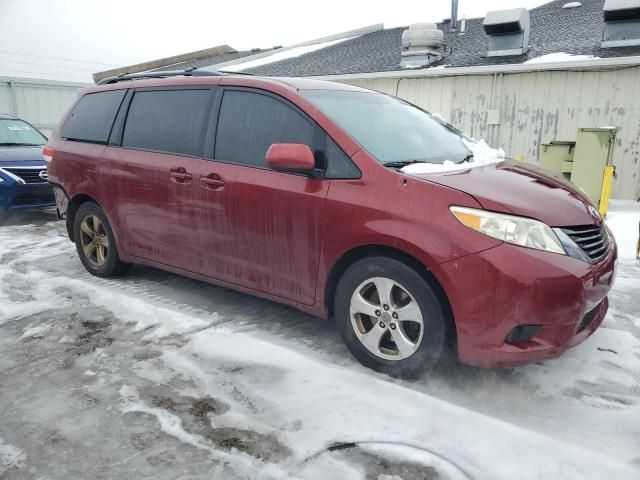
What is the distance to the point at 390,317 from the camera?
2809mm

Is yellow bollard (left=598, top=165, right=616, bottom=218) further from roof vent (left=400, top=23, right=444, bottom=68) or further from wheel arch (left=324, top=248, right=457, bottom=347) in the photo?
wheel arch (left=324, top=248, right=457, bottom=347)

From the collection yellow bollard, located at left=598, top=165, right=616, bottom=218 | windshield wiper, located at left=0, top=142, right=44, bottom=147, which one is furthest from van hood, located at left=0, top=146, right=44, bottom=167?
yellow bollard, located at left=598, top=165, right=616, bottom=218

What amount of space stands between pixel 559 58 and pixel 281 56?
1008cm

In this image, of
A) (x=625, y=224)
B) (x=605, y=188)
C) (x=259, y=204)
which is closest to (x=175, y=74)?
(x=259, y=204)

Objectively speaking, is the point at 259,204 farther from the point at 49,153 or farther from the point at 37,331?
the point at 49,153

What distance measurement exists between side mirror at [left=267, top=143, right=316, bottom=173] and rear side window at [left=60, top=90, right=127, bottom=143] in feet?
6.91

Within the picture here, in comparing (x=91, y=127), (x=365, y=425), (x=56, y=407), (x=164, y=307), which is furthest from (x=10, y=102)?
(x=365, y=425)

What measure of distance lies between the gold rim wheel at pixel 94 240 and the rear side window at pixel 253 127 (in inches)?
66.6

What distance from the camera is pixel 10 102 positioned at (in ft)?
46.7

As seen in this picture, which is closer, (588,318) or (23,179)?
(588,318)

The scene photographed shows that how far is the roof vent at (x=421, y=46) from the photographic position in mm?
11891

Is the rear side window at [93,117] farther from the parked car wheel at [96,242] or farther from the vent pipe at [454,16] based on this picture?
the vent pipe at [454,16]

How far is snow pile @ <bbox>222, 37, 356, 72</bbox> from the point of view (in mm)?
16859

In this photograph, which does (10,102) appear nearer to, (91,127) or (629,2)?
(91,127)
